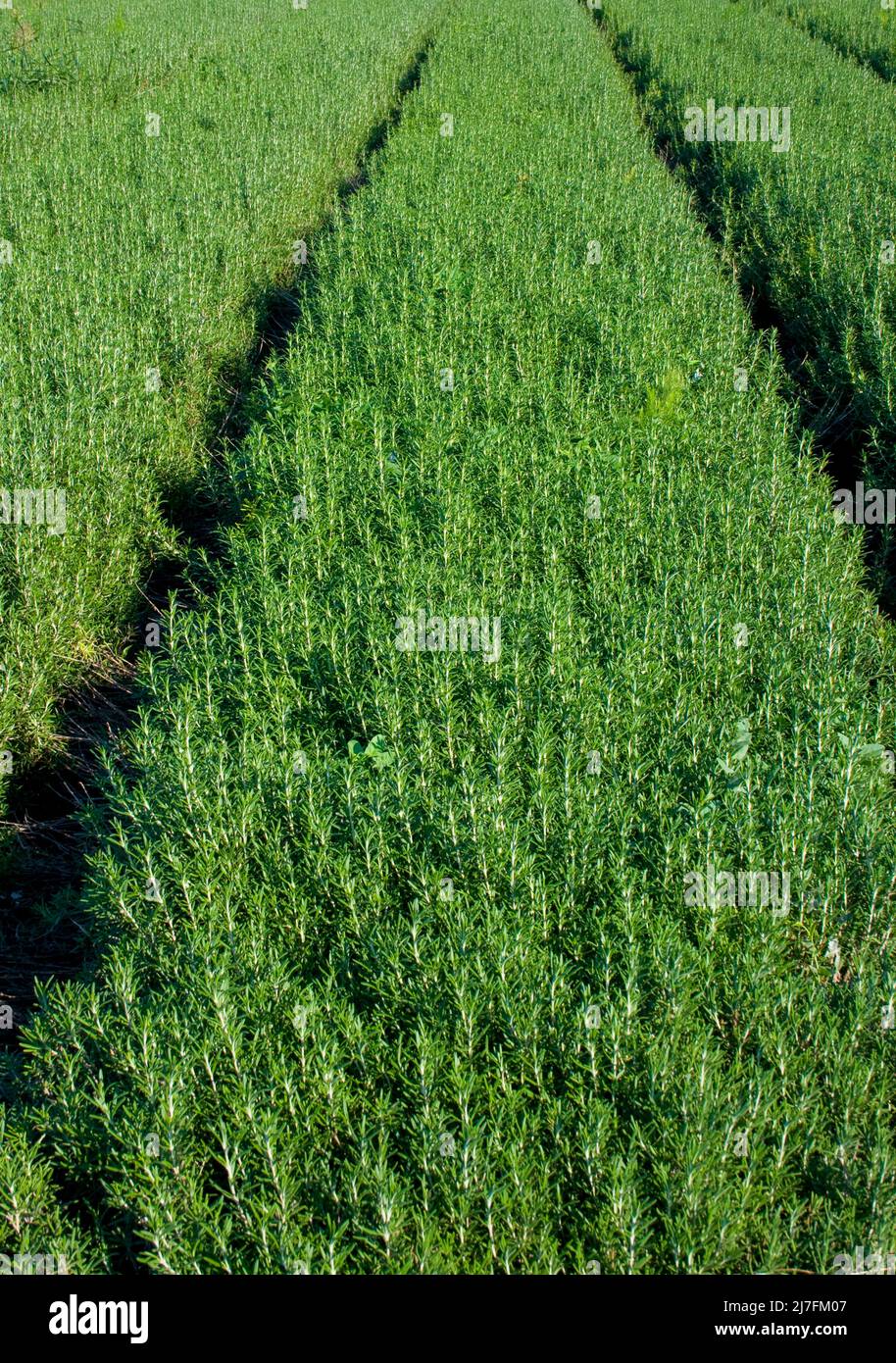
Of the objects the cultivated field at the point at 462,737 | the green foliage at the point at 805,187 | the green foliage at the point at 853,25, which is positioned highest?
the green foliage at the point at 853,25

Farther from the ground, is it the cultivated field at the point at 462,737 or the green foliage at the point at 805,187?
the green foliage at the point at 805,187

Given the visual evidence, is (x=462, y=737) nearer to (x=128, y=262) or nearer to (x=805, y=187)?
(x=128, y=262)

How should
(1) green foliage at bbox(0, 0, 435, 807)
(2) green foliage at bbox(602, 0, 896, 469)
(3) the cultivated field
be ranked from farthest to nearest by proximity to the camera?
(2) green foliage at bbox(602, 0, 896, 469)
(1) green foliage at bbox(0, 0, 435, 807)
(3) the cultivated field

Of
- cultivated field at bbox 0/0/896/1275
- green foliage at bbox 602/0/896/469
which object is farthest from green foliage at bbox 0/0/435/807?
green foliage at bbox 602/0/896/469

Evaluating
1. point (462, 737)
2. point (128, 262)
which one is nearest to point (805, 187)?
point (128, 262)

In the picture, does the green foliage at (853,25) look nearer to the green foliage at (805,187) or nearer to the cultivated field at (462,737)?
the green foliage at (805,187)

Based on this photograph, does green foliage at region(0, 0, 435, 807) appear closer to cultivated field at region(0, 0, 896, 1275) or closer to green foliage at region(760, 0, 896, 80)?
cultivated field at region(0, 0, 896, 1275)

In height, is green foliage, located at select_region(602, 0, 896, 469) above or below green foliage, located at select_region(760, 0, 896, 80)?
below

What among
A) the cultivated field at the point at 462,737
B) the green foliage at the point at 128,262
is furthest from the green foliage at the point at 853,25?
the cultivated field at the point at 462,737
